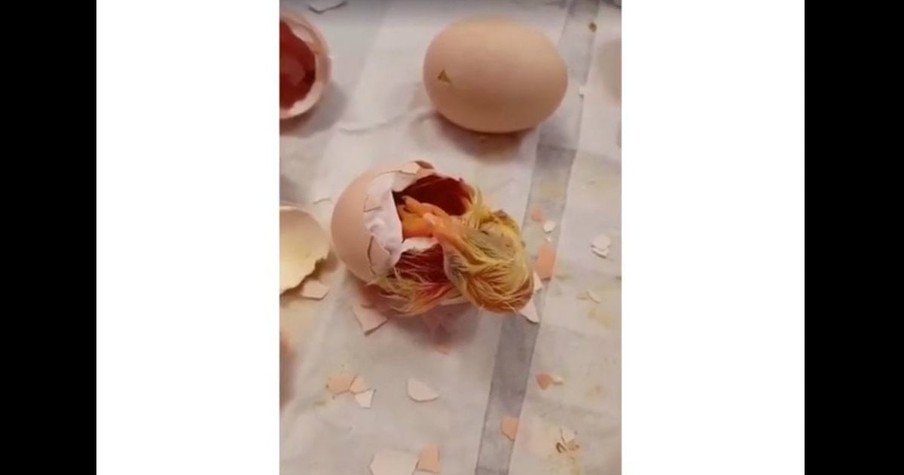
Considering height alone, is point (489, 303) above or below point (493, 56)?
below

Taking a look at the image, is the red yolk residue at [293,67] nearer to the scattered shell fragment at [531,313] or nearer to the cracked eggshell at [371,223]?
the cracked eggshell at [371,223]

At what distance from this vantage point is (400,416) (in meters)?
0.80

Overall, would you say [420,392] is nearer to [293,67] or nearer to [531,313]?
[531,313]

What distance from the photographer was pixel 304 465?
0.79m

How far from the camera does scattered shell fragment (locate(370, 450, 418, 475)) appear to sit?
790 mm

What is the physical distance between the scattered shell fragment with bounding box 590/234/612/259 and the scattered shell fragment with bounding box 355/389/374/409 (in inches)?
8.8

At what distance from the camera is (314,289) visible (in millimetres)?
812

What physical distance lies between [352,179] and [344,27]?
0.44 feet

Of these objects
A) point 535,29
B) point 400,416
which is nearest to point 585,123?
point 535,29

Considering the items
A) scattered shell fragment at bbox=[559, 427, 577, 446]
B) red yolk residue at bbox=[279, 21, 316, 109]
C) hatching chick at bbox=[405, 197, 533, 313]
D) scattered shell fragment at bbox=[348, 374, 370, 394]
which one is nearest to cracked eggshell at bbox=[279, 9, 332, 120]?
red yolk residue at bbox=[279, 21, 316, 109]

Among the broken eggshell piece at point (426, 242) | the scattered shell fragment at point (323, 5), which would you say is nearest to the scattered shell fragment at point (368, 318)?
the broken eggshell piece at point (426, 242)
